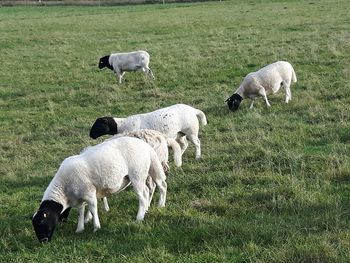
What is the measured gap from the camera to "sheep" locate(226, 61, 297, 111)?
13953mm

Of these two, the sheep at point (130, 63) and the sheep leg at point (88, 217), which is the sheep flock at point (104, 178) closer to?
the sheep leg at point (88, 217)

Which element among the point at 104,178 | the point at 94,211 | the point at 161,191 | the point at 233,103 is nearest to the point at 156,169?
the point at 161,191

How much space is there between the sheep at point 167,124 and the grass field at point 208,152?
0.47 meters

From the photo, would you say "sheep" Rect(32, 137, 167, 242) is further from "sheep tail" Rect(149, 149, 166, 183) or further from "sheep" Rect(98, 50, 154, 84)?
"sheep" Rect(98, 50, 154, 84)

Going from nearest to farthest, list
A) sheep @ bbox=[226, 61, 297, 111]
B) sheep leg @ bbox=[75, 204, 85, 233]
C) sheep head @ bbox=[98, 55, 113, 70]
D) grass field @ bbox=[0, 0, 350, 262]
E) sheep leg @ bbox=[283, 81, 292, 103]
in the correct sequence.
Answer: grass field @ bbox=[0, 0, 350, 262] < sheep leg @ bbox=[75, 204, 85, 233] < sheep @ bbox=[226, 61, 297, 111] < sheep leg @ bbox=[283, 81, 292, 103] < sheep head @ bbox=[98, 55, 113, 70]

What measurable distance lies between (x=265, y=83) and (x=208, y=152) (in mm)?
4607

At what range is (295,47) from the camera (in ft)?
75.5

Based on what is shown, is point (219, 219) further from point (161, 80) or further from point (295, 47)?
point (295, 47)

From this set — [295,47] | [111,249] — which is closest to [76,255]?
[111,249]

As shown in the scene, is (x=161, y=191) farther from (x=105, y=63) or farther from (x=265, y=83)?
(x=105, y=63)

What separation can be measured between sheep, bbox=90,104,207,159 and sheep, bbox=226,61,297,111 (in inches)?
145

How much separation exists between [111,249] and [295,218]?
229 cm

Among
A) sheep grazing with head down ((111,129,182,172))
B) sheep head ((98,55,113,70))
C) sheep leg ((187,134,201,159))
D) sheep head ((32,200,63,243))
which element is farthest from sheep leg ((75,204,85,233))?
sheep head ((98,55,113,70))

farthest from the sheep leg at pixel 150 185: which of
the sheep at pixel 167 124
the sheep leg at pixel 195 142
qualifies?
the sheep leg at pixel 195 142
